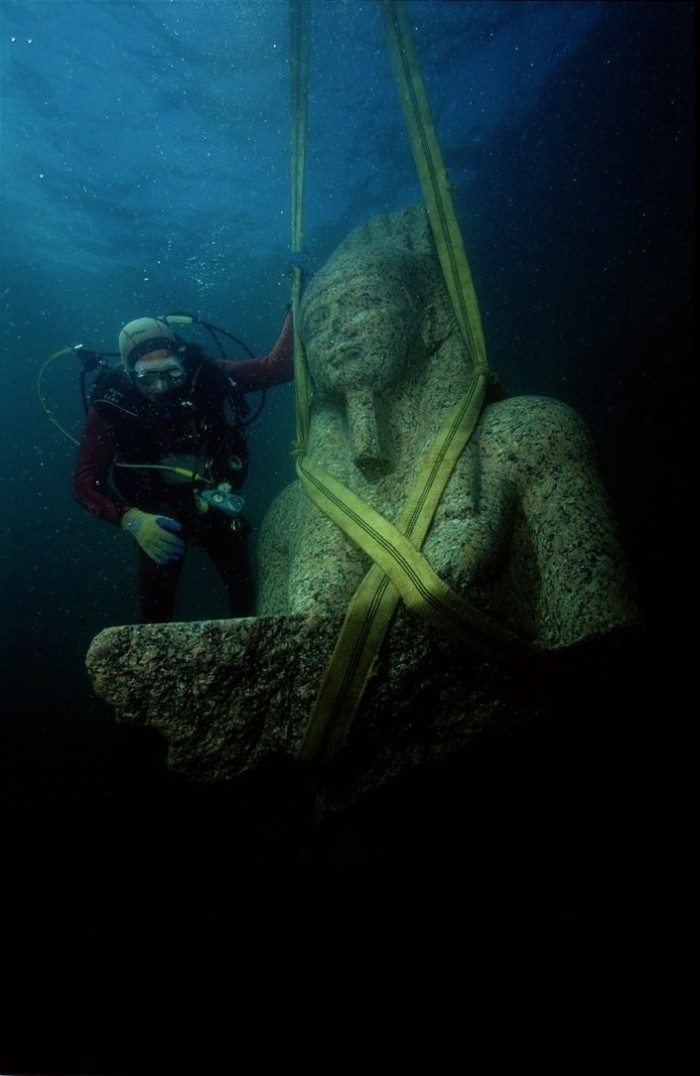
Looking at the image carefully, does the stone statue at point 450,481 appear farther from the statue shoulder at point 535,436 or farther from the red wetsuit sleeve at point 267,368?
the red wetsuit sleeve at point 267,368

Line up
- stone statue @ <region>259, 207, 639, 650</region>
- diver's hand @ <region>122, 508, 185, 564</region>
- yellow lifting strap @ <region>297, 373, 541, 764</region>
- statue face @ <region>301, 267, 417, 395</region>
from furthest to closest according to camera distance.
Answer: diver's hand @ <region>122, 508, 185, 564</region>, statue face @ <region>301, 267, 417, 395</region>, stone statue @ <region>259, 207, 639, 650</region>, yellow lifting strap @ <region>297, 373, 541, 764</region>

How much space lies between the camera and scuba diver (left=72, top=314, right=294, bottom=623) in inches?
182

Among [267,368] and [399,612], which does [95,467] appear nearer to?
[267,368]

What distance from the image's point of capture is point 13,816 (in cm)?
486

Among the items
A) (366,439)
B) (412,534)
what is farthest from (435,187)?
(412,534)

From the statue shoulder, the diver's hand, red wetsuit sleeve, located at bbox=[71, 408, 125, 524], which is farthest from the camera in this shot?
red wetsuit sleeve, located at bbox=[71, 408, 125, 524]

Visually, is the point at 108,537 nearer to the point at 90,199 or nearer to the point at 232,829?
the point at 90,199

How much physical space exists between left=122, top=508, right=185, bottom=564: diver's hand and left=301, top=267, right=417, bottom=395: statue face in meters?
1.94

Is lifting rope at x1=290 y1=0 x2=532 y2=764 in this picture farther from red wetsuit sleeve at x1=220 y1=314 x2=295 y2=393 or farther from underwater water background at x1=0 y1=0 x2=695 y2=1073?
red wetsuit sleeve at x1=220 y1=314 x2=295 y2=393

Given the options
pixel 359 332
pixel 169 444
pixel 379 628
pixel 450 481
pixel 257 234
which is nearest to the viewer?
pixel 379 628

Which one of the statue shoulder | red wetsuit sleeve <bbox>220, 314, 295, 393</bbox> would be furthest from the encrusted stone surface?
red wetsuit sleeve <bbox>220, 314, 295, 393</bbox>

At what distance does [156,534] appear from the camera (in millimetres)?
4129

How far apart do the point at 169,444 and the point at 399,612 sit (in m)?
3.84

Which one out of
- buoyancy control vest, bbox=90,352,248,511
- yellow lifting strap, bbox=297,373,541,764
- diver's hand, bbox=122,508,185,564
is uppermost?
buoyancy control vest, bbox=90,352,248,511
